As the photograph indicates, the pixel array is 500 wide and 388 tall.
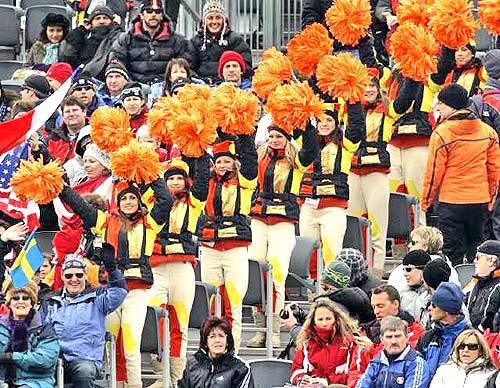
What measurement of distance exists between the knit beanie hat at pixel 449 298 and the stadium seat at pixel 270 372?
1.36 metres

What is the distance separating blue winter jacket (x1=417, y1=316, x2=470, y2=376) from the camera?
1362 centimetres

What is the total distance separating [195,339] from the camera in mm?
16797

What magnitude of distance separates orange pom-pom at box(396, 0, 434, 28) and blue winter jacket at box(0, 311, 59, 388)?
15.7 ft

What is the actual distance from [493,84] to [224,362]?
510 cm

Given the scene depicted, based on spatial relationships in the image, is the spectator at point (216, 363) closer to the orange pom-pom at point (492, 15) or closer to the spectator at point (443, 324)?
the spectator at point (443, 324)

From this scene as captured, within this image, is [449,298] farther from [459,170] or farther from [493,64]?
[493,64]

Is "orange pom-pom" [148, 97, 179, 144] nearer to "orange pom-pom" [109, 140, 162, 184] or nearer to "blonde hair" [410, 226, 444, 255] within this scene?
"orange pom-pom" [109, 140, 162, 184]

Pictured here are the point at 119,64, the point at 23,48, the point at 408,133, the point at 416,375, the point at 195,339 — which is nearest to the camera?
the point at 416,375

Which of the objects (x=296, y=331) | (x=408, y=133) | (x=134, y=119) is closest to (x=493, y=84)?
(x=408, y=133)

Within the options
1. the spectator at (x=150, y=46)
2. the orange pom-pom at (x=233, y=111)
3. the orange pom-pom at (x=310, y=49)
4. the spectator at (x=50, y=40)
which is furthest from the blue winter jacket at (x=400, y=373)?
the spectator at (x=50, y=40)

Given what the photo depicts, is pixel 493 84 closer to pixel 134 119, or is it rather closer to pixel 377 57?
pixel 377 57

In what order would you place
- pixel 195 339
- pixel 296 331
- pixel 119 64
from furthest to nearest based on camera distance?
1. pixel 119 64
2. pixel 195 339
3. pixel 296 331

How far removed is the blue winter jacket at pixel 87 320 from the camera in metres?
15.1

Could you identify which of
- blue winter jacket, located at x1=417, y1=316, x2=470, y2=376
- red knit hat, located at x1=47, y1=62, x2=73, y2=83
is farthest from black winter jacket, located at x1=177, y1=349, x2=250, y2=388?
red knit hat, located at x1=47, y1=62, x2=73, y2=83
